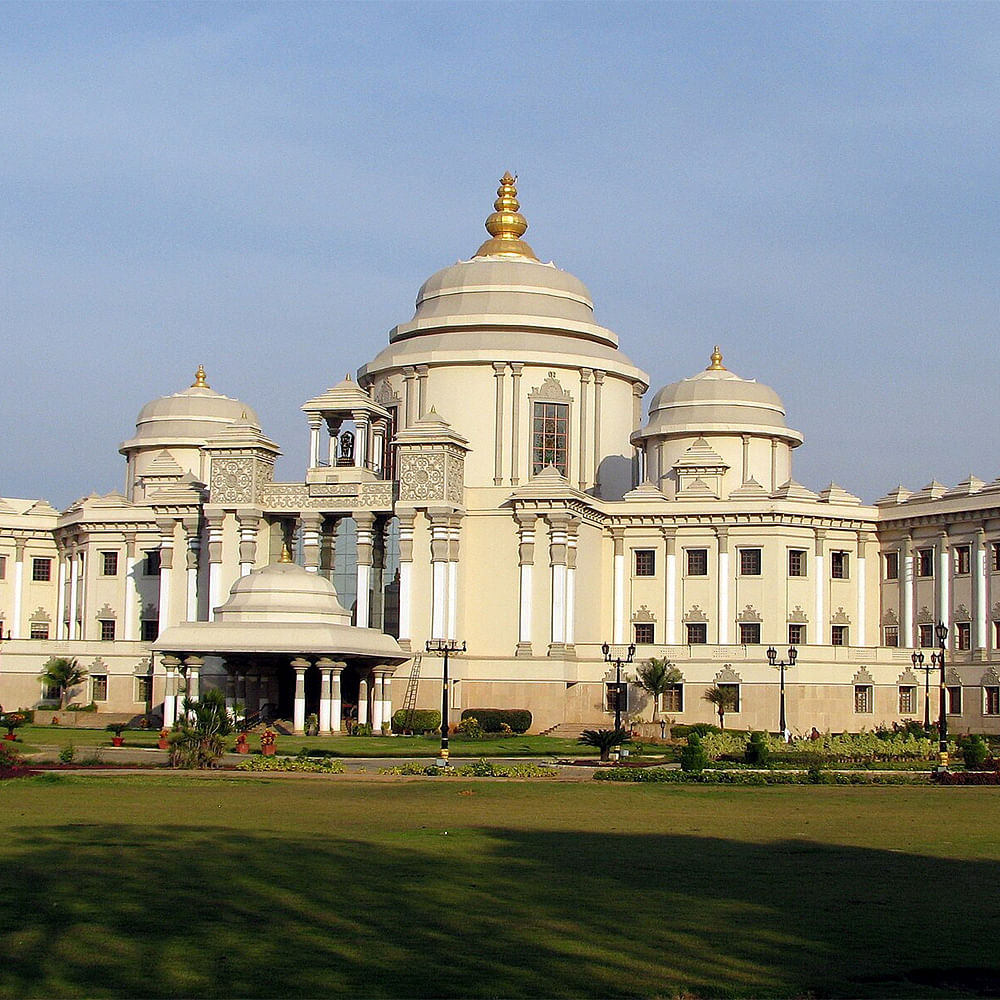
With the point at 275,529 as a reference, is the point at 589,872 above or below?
below

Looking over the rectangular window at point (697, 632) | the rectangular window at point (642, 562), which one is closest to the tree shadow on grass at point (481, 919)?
the rectangular window at point (697, 632)

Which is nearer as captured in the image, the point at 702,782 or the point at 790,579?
the point at 702,782

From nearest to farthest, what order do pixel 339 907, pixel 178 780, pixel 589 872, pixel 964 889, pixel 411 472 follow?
pixel 339 907
pixel 964 889
pixel 589 872
pixel 178 780
pixel 411 472

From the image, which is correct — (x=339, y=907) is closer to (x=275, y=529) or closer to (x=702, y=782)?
(x=702, y=782)

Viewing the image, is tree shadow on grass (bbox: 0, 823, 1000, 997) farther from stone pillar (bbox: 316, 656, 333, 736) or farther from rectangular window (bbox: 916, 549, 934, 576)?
rectangular window (bbox: 916, 549, 934, 576)

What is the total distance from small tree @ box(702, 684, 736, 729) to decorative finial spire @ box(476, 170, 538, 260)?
96.5 ft

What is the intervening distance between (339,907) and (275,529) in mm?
61795

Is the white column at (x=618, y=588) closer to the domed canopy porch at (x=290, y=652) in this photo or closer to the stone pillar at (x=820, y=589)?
the stone pillar at (x=820, y=589)

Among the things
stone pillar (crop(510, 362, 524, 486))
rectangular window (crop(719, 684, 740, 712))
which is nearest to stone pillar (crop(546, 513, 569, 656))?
stone pillar (crop(510, 362, 524, 486))

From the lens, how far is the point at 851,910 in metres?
19.4

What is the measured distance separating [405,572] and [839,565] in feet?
75.0

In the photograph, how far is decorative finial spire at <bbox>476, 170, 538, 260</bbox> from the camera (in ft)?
300

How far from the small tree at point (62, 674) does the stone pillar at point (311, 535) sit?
13.1m

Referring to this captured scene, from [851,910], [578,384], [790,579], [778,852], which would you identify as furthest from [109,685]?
[851,910]
